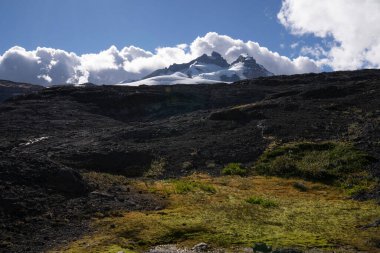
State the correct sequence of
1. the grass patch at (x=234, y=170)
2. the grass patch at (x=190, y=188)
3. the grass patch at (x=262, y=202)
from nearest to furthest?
the grass patch at (x=262, y=202) < the grass patch at (x=190, y=188) < the grass patch at (x=234, y=170)

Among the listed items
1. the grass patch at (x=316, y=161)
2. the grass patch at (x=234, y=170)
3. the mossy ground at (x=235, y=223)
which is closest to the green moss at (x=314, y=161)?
the grass patch at (x=316, y=161)

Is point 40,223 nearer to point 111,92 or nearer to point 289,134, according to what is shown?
point 289,134

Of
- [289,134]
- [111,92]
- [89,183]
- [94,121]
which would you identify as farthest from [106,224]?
[111,92]

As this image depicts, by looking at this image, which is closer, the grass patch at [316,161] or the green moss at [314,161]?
the grass patch at [316,161]

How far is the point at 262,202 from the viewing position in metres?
34.2

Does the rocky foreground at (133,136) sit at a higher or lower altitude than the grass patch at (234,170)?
higher

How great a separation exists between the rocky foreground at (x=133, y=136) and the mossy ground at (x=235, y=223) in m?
2.04

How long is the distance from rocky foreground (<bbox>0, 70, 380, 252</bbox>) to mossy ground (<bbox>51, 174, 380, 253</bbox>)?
6.71 feet

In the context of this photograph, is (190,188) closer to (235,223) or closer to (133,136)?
(235,223)

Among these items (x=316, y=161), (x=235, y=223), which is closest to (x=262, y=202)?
(x=235, y=223)

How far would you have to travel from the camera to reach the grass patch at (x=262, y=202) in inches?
1336

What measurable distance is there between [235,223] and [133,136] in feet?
145

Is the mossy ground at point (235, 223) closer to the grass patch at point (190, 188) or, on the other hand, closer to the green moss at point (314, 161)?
the grass patch at point (190, 188)

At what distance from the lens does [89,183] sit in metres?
37.3
